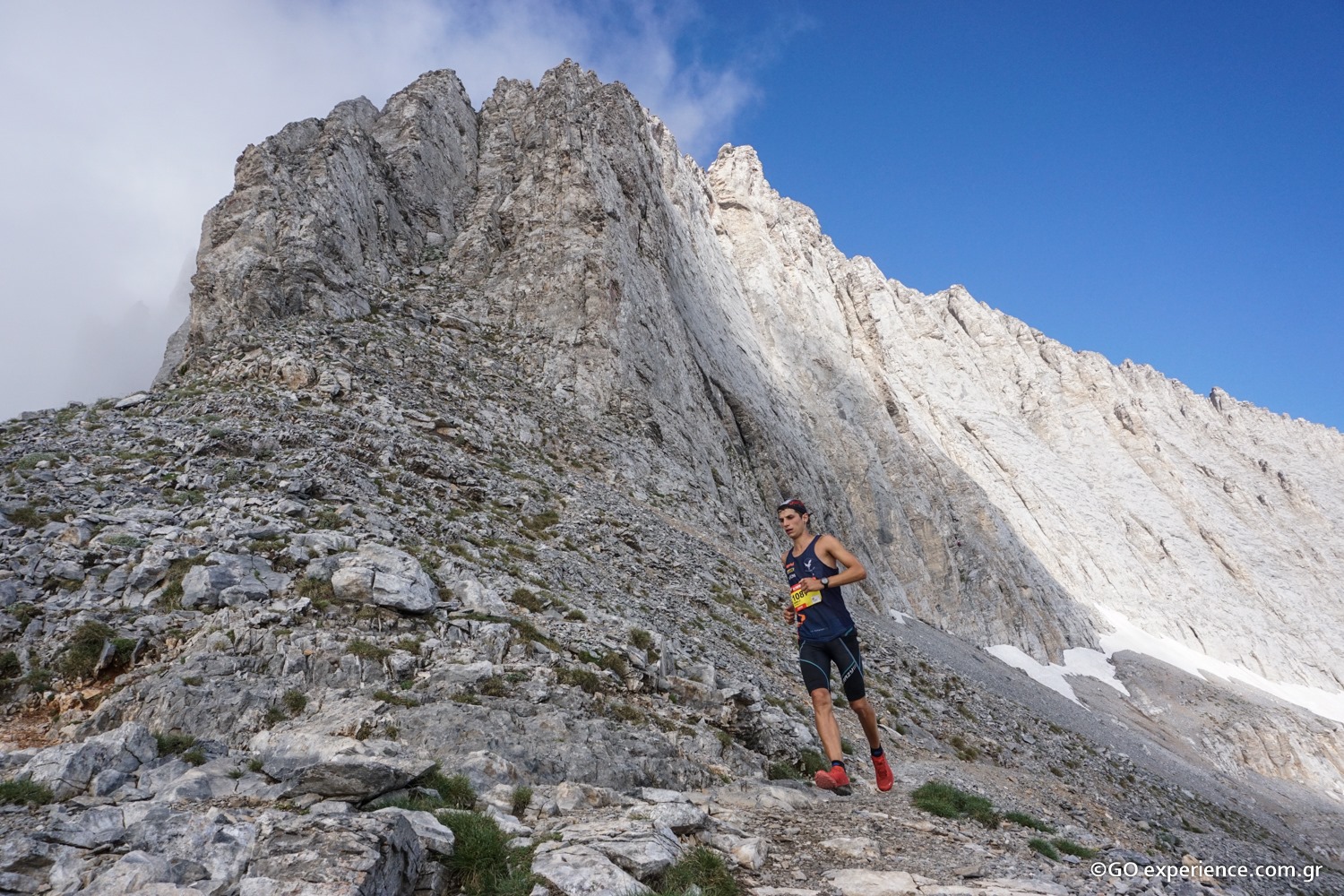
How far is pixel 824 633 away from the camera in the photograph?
755 centimetres

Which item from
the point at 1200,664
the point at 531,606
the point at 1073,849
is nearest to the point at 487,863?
the point at 1073,849

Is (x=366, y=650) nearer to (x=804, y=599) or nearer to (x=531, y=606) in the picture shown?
(x=531, y=606)

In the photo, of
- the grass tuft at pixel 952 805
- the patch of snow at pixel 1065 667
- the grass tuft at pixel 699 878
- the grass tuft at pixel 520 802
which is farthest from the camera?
the patch of snow at pixel 1065 667

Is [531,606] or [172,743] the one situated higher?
[531,606]

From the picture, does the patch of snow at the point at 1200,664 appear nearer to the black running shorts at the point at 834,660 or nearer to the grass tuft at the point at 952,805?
the grass tuft at the point at 952,805

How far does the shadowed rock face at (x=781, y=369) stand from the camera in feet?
108

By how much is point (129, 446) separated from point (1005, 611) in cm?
5912

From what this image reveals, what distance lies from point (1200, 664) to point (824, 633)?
78.6 meters

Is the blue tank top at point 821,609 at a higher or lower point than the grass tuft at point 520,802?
higher

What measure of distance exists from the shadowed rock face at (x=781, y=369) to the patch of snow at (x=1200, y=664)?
75.1 inches

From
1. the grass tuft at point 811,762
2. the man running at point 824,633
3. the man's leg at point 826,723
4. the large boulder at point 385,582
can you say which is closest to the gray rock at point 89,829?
the large boulder at point 385,582

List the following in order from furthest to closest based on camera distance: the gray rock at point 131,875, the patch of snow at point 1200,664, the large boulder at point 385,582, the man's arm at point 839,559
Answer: the patch of snow at point 1200,664 → the large boulder at point 385,582 → the man's arm at point 839,559 → the gray rock at point 131,875

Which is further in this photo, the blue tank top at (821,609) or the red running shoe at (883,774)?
the red running shoe at (883,774)

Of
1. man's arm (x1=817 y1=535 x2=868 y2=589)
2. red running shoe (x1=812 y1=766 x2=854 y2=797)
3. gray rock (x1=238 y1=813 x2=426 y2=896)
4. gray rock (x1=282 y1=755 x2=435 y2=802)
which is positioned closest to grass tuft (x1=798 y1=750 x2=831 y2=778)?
red running shoe (x1=812 y1=766 x2=854 y2=797)
